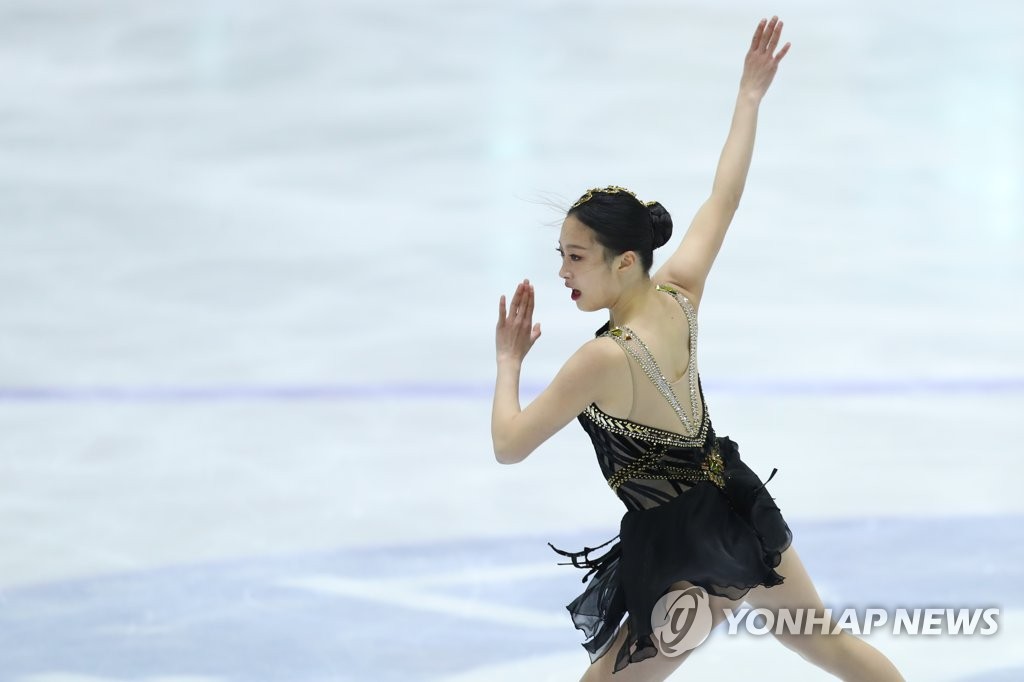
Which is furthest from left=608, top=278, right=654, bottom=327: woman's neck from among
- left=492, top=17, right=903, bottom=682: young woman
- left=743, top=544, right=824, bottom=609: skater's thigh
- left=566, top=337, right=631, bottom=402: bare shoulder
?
left=743, top=544, right=824, bottom=609: skater's thigh

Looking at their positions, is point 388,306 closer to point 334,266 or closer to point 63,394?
point 334,266

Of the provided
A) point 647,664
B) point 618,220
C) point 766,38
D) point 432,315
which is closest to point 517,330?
point 618,220

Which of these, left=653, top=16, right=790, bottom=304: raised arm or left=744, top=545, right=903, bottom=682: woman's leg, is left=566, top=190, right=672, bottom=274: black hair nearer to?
left=653, top=16, right=790, bottom=304: raised arm

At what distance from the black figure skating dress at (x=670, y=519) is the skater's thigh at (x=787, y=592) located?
0.06 m

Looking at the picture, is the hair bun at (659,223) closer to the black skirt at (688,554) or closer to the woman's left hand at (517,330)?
the woman's left hand at (517,330)

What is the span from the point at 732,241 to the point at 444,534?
3177 millimetres

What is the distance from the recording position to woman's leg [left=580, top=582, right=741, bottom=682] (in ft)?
9.21

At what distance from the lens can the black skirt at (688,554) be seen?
8.95 feet

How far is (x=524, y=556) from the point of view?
4293 mm

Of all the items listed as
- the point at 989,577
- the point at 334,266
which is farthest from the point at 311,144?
the point at 989,577

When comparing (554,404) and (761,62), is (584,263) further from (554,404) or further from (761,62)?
(761,62)

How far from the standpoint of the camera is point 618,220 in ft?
9.00

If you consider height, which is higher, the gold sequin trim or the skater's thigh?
the gold sequin trim

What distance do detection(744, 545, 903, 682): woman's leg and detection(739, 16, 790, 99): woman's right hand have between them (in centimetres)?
103
